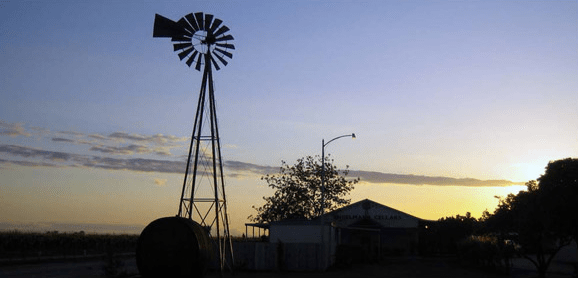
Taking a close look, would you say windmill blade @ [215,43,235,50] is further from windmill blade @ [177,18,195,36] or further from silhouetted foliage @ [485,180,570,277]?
silhouetted foliage @ [485,180,570,277]

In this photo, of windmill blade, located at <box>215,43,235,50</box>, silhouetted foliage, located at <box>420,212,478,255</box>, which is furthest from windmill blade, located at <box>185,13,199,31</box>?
silhouetted foliage, located at <box>420,212,478,255</box>

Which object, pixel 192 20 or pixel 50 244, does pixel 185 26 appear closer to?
pixel 192 20

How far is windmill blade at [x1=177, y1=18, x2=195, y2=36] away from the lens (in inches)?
1371

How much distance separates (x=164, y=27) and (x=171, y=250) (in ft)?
43.8

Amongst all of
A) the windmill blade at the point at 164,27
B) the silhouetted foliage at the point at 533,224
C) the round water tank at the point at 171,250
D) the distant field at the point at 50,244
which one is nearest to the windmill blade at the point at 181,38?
the windmill blade at the point at 164,27

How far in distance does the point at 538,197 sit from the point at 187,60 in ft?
67.6

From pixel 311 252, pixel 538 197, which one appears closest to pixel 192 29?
pixel 311 252

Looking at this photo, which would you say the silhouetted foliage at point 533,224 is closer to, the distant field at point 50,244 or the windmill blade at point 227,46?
the windmill blade at point 227,46

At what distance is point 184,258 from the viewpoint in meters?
26.5

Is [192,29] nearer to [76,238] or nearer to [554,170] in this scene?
[554,170]

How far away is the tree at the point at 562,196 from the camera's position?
3406cm

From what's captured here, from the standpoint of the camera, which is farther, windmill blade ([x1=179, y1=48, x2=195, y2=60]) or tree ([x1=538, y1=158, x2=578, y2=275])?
windmill blade ([x1=179, y1=48, x2=195, y2=60])

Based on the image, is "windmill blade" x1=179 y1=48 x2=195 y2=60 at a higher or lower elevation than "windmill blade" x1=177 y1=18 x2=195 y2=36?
lower

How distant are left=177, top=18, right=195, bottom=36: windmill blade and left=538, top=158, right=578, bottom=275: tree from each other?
21166 mm
